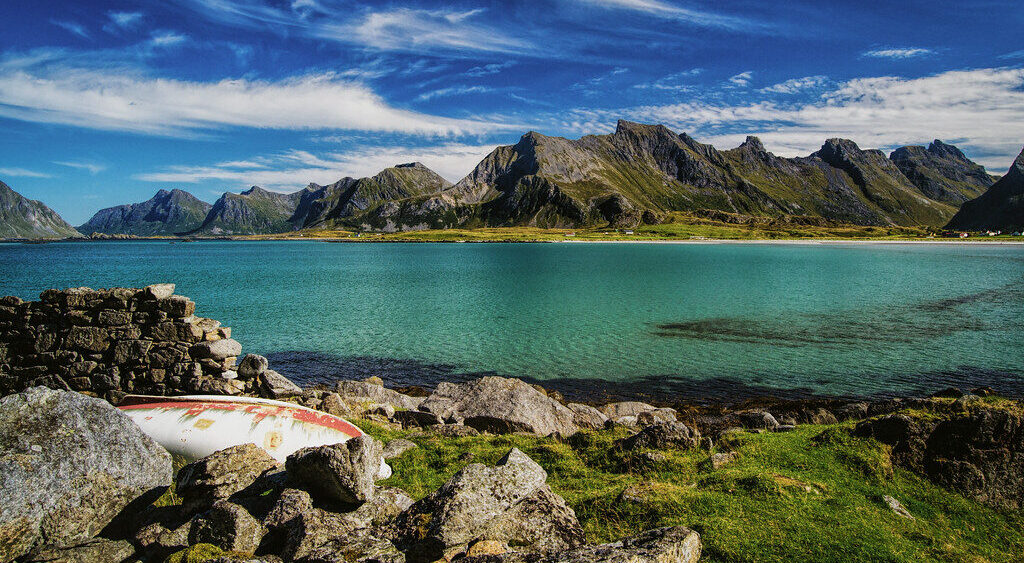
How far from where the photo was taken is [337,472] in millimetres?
9867

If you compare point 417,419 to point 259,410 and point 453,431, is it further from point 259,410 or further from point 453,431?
point 259,410

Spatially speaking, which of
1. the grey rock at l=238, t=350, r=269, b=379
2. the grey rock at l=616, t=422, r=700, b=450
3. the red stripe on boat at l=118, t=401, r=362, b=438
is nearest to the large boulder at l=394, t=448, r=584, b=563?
the grey rock at l=616, t=422, r=700, b=450

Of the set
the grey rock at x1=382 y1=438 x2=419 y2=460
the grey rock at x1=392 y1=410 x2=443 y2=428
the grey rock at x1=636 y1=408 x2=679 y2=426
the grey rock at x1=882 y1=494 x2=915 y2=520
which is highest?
the grey rock at x1=882 y1=494 x2=915 y2=520

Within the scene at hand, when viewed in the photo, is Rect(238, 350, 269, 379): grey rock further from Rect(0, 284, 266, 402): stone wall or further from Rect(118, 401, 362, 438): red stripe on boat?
Rect(118, 401, 362, 438): red stripe on boat

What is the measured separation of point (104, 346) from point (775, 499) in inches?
889

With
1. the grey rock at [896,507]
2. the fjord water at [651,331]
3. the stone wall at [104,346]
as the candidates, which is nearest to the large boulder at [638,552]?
the grey rock at [896,507]

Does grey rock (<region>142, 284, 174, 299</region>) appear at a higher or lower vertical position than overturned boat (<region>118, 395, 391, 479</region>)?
higher

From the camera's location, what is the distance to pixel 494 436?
17.0 metres

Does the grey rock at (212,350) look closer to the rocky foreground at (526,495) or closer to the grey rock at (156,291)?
the grey rock at (156,291)

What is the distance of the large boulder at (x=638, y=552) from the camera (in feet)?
23.1

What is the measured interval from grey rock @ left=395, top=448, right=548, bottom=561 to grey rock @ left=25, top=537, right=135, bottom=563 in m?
5.09

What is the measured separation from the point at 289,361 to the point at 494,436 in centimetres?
2372

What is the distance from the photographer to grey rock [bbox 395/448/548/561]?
823 cm

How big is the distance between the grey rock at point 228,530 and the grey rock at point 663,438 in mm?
9695
